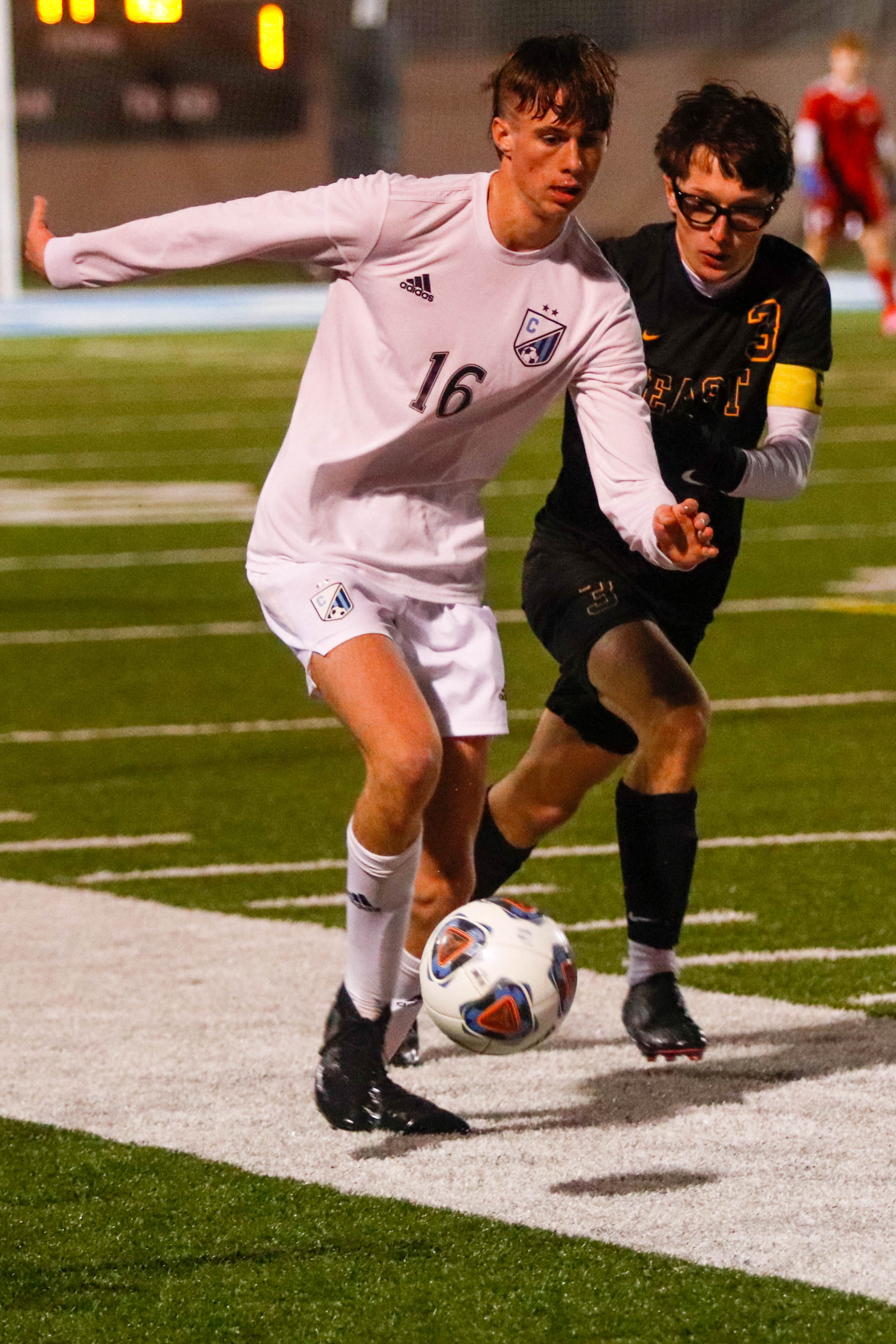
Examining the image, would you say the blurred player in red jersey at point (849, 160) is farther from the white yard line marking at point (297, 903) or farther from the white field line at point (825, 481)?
the white yard line marking at point (297, 903)

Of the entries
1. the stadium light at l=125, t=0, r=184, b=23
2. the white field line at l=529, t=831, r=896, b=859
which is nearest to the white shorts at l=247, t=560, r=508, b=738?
the white field line at l=529, t=831, r=896, b=859

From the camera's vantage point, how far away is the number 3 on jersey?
4.74 metres

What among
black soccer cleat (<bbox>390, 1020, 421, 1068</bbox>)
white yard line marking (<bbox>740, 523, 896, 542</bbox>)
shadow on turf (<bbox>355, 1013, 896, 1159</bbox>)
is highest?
shadow on turf (<bbox>355, 1013, 896, 1159</bbox>)

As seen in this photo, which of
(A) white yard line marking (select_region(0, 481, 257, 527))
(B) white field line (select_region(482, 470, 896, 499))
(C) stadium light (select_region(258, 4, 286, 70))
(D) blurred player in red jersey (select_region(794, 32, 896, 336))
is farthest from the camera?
(C) stadium light (select_region(258, 4, 286, 70))

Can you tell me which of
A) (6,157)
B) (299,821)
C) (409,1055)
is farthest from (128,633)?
(6,157)

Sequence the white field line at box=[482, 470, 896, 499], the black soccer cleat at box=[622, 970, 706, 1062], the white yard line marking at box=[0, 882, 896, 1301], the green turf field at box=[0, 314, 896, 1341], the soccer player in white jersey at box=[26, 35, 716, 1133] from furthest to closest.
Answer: the white field line at box=[482, 470, 896, 499]
the black soccer cleat at box=[622, 970, 706, 1062]
the soccer player in white jersey at box=[26, 35, 716, 1133]
the white yard line marking at box=[0, 882, 896, 1301]
the green turf field at box=[0, 314, 896, 1341]

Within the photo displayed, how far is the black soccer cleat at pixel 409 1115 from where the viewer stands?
15.5 ft

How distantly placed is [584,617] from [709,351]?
66 cm

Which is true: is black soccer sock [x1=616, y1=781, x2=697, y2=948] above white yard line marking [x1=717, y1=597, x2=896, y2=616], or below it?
above

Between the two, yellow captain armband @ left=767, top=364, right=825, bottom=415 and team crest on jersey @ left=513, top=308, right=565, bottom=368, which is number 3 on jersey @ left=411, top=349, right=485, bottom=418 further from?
yellow captain armband @ left=767, top=364, right=825, bottom=415

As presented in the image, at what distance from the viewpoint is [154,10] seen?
28.3 metres

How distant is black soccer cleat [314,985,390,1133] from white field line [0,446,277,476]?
1306cm

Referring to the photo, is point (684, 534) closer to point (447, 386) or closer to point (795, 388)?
point (447, 386)

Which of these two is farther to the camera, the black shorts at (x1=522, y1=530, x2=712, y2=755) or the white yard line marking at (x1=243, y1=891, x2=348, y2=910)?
the white yard line marking at (x1=243, y1=891, x2=348, y2=910)
